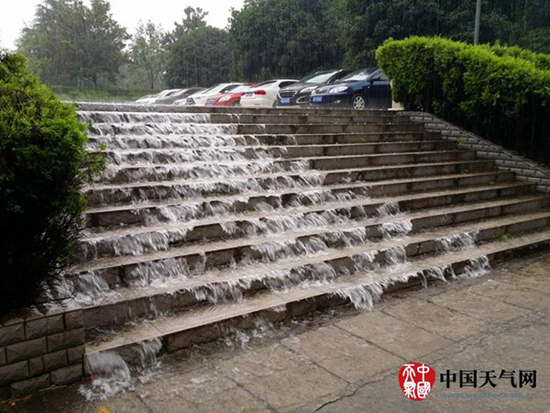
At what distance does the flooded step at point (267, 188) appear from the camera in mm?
5273

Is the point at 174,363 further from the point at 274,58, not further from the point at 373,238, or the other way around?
the point at 274,58

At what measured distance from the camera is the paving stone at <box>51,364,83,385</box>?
3100 millimetres

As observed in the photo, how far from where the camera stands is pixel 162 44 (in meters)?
56.9

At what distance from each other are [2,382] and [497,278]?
5043mm

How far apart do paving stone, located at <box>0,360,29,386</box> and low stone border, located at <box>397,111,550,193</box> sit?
8.83 m

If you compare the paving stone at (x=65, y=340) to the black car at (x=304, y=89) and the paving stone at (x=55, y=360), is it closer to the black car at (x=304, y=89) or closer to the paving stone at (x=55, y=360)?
the paving stone at (x=55, y=360)

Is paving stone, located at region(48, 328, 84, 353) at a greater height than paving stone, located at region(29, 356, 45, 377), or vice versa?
paving stone, located at region(48, 328, 84, 353)

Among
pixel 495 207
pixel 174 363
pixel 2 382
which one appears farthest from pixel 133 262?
pixel 495 207

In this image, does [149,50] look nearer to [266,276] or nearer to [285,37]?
[285,37]

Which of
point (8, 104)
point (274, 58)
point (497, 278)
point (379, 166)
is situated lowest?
point (497, 278)

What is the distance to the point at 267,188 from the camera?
6.41 meters

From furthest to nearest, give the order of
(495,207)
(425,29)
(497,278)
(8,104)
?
(425,29), (495,207), (497,278), (8,104)

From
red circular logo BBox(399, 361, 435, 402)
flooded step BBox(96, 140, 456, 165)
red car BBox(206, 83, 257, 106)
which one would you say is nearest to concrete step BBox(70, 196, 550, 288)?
flooded step BBox(96, 140, 456, 165)

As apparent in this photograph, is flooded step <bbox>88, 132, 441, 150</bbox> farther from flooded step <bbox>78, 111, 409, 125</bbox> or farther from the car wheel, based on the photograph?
the car wheel
